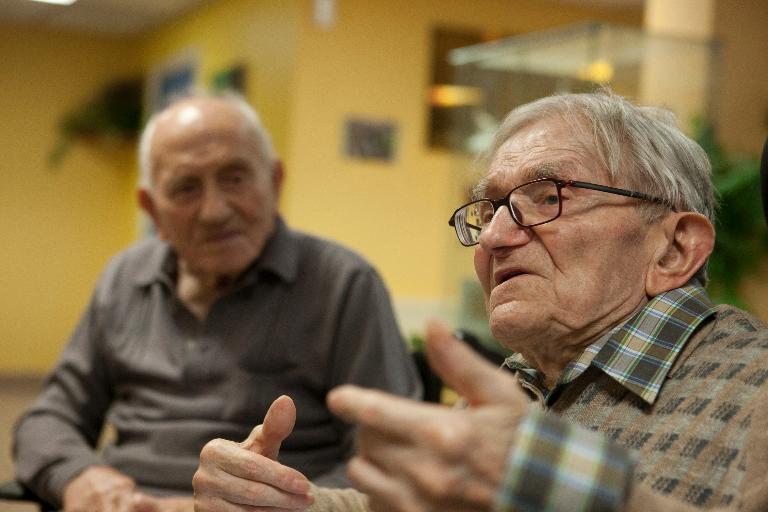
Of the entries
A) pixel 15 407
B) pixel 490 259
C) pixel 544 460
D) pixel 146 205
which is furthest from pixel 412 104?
pixel 544 460

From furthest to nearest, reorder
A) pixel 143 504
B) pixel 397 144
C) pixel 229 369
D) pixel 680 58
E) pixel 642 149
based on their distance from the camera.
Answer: pixel 397 144, pixel 680 58, pixel 229 369, pixel 143 504, pixel 642 149

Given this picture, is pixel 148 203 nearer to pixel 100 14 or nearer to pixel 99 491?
pixel 99 491

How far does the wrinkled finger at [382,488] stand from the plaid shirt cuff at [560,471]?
8 cm

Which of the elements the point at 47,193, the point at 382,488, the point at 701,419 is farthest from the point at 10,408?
the point at 382,488

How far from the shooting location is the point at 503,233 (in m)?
1.43

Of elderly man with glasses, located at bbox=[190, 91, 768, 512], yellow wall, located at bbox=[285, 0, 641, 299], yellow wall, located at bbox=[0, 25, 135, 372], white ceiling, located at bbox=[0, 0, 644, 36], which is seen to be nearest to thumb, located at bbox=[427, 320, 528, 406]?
elderly man with glasses, located at bbox=[190, 91, 768, 512]

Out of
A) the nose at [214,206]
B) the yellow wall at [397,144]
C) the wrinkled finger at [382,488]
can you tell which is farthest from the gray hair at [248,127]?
the yellow wall at [397,144]

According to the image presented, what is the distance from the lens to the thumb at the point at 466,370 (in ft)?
2.68

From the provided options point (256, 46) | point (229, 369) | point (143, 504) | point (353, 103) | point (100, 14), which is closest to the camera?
point (143, 504)

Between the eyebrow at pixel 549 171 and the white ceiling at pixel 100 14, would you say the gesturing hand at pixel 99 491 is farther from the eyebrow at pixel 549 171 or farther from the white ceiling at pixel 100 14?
the white ceiling at pixel 100 14

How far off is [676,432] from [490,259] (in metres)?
0.44

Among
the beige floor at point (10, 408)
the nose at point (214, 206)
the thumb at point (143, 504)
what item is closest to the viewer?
the thumb at point (143, 504)

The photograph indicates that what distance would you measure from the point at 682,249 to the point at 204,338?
132cm

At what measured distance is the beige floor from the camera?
4059mm
